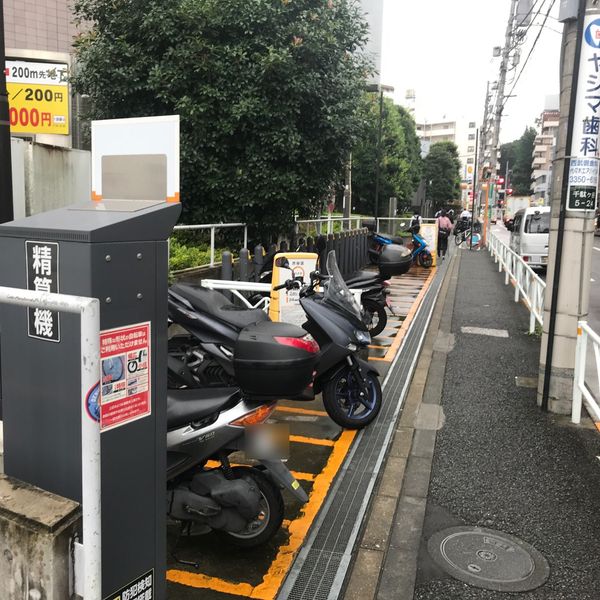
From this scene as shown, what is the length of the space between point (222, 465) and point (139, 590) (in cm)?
102

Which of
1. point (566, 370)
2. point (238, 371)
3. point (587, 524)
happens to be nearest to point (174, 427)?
point (238, 371)

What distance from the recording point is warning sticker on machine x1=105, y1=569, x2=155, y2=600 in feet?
7.46

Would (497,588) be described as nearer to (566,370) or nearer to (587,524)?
(587,524)

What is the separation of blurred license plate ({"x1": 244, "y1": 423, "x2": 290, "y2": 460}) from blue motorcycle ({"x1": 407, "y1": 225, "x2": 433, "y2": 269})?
52.2 ft

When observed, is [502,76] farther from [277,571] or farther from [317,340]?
[277,571]

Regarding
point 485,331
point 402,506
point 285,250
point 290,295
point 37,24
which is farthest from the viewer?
point 37,24

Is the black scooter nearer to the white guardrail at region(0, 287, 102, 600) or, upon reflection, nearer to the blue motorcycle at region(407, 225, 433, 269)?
the white guardrail at region(0, 287, 102, 600)

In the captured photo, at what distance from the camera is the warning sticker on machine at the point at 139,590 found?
2.27 meters

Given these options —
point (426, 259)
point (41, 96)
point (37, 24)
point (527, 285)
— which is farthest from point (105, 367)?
point (426, 259)

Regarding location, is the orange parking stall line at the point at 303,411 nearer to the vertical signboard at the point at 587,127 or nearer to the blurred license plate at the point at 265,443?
the blurred license plate at the point at 265,443

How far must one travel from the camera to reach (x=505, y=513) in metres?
4.09

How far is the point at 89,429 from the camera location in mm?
1940

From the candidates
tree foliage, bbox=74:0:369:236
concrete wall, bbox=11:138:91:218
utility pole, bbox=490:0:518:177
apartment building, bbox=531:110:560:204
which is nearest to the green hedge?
tree foliage, bbox=74:0:369:236

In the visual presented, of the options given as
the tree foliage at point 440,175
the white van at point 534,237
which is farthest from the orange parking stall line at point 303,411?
the tree foliage at point 440,175
